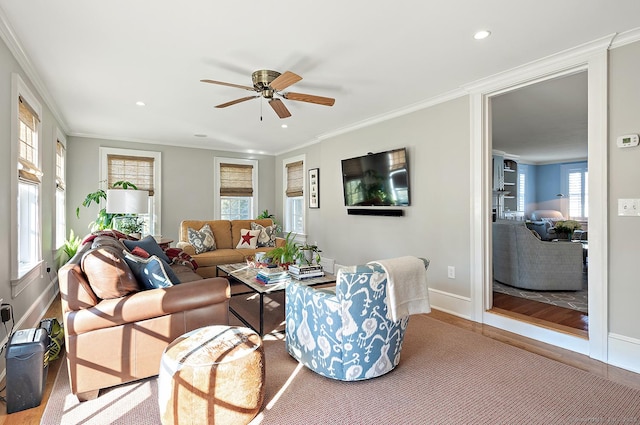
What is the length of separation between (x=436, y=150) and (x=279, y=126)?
7.96 feet

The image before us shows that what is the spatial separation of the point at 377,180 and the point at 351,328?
274 cm

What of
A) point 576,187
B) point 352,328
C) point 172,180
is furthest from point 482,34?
point 576,187

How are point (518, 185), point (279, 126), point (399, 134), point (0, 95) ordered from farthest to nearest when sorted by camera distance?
1. point (518, 185)
2. point (279, 126)
3. point (399, 134)
4. point (0, 95)

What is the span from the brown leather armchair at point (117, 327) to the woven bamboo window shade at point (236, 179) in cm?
475

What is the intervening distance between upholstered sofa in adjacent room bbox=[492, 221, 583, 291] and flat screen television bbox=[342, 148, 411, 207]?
168 centimetres

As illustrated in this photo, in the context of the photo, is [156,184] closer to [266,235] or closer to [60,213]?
[60,213]

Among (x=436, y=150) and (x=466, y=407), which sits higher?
(x=436, y=150)

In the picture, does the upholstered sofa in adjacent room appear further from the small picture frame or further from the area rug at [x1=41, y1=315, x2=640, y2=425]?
the small picture frame

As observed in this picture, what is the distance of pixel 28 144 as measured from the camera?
3.17 m

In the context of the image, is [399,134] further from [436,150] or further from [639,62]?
[639,62]

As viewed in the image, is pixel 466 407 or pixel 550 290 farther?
pixel 550 290

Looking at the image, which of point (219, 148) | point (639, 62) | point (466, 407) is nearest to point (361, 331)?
point (466, 407)

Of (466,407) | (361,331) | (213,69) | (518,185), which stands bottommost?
(466,407)

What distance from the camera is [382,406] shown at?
1946 mm
